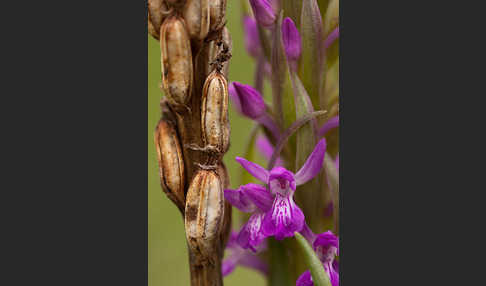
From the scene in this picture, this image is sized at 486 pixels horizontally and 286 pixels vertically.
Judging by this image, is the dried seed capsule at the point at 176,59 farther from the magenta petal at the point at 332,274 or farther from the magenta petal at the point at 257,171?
the magenta petal at the point at 332,274

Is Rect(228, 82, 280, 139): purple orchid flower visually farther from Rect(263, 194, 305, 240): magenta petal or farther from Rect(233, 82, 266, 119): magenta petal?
Rect(263, 194, 305, 240): magenta petal

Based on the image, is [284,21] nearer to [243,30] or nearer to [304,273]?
[243,30]

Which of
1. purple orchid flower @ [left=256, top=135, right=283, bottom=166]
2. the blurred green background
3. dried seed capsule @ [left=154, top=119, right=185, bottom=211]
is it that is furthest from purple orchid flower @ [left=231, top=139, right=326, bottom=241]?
purple orchid flower @ [left=256, top=135, right=283, bottom=166]

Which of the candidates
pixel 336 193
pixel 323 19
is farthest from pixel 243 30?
pixel 336 193

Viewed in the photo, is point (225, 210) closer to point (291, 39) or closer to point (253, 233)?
point (253, 233)

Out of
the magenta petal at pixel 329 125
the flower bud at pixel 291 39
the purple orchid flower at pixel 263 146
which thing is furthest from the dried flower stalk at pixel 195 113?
the purple orchid flower at pixel 263 146

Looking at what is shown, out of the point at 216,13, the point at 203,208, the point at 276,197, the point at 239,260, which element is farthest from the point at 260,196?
the point at 216,13
